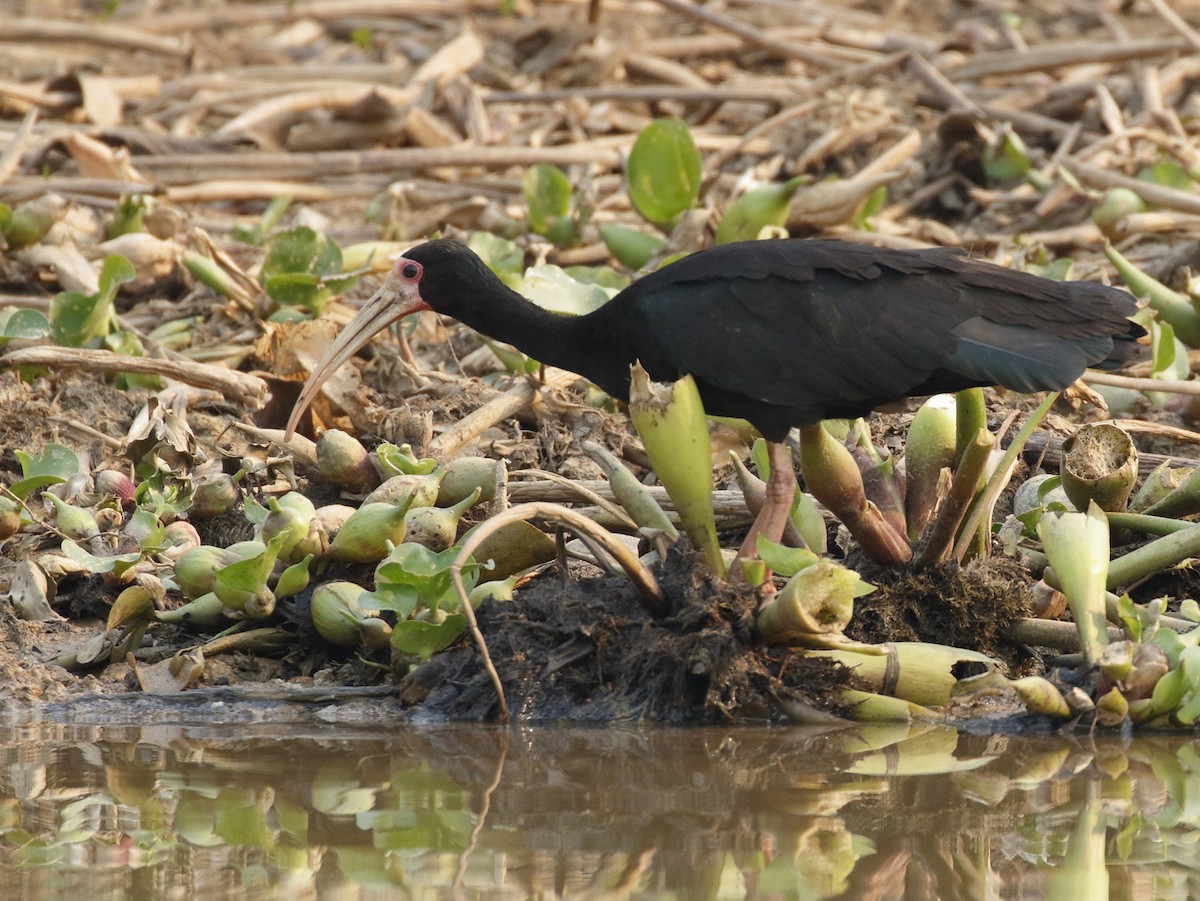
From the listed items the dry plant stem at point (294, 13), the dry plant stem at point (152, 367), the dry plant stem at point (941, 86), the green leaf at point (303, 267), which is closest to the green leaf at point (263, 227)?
the green leaf at point (303, 267)

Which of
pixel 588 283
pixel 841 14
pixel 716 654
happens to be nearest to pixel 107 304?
pixel 588 283

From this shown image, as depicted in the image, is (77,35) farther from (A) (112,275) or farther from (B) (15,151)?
(A) (112,275)

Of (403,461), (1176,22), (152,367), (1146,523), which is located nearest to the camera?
(1146,523)

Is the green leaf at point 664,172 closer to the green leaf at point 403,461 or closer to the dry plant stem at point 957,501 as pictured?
the green leaf at point 403,461

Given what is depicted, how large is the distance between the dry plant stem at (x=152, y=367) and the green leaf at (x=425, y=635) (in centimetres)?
188

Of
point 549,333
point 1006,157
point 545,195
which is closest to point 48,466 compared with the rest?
point 549,333

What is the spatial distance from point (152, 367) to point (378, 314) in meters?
0.94

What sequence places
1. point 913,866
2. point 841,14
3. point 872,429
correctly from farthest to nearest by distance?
1. point 841,14
2. point 872,429
3. point 913,866

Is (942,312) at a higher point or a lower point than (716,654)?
higher

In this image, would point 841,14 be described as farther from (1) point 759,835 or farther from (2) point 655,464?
(1) point 759,835

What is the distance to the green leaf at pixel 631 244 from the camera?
7258mm

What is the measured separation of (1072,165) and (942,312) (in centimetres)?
360

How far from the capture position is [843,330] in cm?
484

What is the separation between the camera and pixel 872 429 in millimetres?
5996
